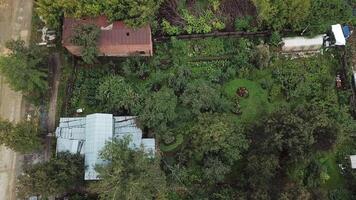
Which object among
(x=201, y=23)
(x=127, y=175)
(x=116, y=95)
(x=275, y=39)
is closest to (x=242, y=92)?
(x=275, y=39)

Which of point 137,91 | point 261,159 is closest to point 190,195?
point 261,159

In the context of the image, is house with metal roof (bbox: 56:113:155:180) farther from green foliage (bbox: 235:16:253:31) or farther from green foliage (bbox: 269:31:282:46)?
green foliage (bbox: 269:31:282:46)

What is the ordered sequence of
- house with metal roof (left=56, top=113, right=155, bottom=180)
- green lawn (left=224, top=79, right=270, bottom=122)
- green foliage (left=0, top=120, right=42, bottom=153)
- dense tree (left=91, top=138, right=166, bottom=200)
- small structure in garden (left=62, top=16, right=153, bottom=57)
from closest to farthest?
dense tree (left=91, top=138, right=166, bottom=200), green foliage (left=0, top=120, right=42, bottom=153), house with metal roof (left=56, top=113, right=155, bottom=180), small structure in garden (left=62, top=16, right=153, bottom=57), green lawn (left=224, top=79, right=270, bottom=122)

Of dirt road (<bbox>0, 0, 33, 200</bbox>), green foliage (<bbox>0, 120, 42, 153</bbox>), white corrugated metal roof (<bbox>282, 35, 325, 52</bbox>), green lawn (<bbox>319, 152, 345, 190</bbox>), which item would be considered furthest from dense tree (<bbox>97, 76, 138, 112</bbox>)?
green lawn (<bbox>319, 152, 345, 190</bbox>)

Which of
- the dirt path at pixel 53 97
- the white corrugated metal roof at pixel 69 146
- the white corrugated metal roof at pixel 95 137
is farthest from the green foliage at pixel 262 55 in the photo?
the dirt path at pixel 53 97

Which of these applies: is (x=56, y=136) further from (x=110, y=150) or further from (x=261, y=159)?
(x=261, y=159)

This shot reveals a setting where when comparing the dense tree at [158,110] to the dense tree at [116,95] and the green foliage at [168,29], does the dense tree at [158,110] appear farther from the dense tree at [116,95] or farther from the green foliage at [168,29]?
the green foliage at [168,29]

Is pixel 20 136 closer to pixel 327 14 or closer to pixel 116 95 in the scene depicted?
pixel 116 95
